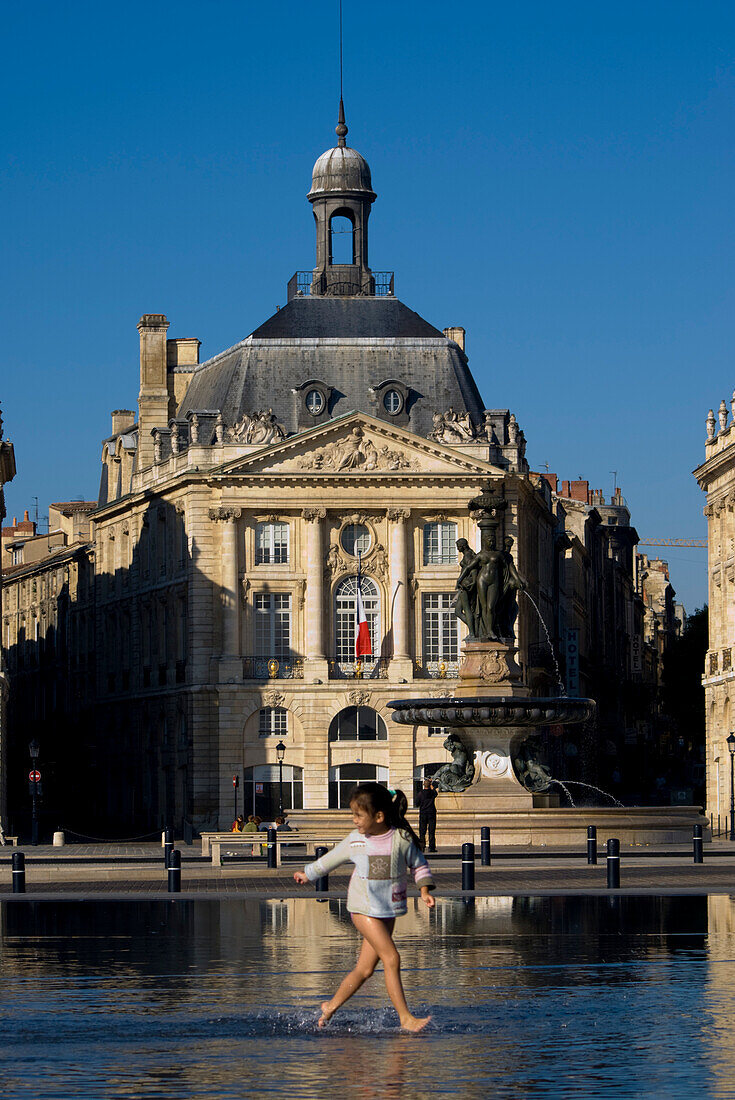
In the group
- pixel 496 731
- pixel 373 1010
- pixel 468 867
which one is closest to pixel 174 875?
pixel 468 867

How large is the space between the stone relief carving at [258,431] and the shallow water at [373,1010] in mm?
62801

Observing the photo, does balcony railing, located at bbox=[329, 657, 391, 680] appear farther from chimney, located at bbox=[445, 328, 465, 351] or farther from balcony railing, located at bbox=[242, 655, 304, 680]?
chimney, located at bbox=[445, 328, 465, 351]

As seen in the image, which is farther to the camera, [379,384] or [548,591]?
[548,591]

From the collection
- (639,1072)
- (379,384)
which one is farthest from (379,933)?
(379,384)

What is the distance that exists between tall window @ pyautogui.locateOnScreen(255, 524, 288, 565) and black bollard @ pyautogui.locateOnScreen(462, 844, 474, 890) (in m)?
56.6

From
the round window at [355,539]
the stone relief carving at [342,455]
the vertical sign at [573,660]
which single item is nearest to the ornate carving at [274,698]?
the round window at [355,539]

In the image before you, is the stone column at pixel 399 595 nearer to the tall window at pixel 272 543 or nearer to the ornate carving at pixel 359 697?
the ornate carving at pixel 359 697

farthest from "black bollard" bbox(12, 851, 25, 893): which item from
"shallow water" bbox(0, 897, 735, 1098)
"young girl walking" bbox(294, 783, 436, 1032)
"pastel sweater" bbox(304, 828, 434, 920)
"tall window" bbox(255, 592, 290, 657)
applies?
"tall window" bbox(255, 592, 290, 657)

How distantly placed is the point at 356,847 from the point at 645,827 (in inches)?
1328

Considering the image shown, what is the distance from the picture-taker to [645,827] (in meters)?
Answer: 49.5

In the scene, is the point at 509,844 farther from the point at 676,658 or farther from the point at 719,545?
the point at 676,658

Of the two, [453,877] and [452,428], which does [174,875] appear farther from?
[452,428]

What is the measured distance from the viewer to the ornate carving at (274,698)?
8981cm

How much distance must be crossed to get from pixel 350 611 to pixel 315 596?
1734 mm
